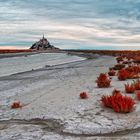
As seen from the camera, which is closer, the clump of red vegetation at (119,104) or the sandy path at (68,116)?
the sandy path at (68,116)

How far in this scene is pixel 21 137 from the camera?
7992 millimetres

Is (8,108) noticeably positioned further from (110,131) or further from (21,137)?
(110,131)

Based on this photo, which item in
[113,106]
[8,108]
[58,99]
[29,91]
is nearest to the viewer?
[113,106]

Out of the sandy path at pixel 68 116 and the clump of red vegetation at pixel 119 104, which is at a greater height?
the clump of red vegetation at pixel 119 104

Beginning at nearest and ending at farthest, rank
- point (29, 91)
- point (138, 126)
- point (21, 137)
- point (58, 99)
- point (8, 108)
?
point (21, 137), point (138, 126), point (8, 108), point (58, 99), point (29, 91)

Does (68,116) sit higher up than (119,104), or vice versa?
(119,104)

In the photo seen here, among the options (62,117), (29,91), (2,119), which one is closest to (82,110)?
(62,117)

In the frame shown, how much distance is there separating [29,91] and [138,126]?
716cm

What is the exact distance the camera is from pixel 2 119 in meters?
9.81

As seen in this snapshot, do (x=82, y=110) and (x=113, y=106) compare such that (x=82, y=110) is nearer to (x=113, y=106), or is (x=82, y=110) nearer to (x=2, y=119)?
(x=113, y=106)

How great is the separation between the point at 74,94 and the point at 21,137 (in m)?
5.32

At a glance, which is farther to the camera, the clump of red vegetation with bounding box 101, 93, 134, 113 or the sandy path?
the clump of red vegetation with bounding box 101, 93, 134, 113

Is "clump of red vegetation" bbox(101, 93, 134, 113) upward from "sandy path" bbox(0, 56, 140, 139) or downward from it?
upward

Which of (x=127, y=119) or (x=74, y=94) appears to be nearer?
(x=127, y=119)
